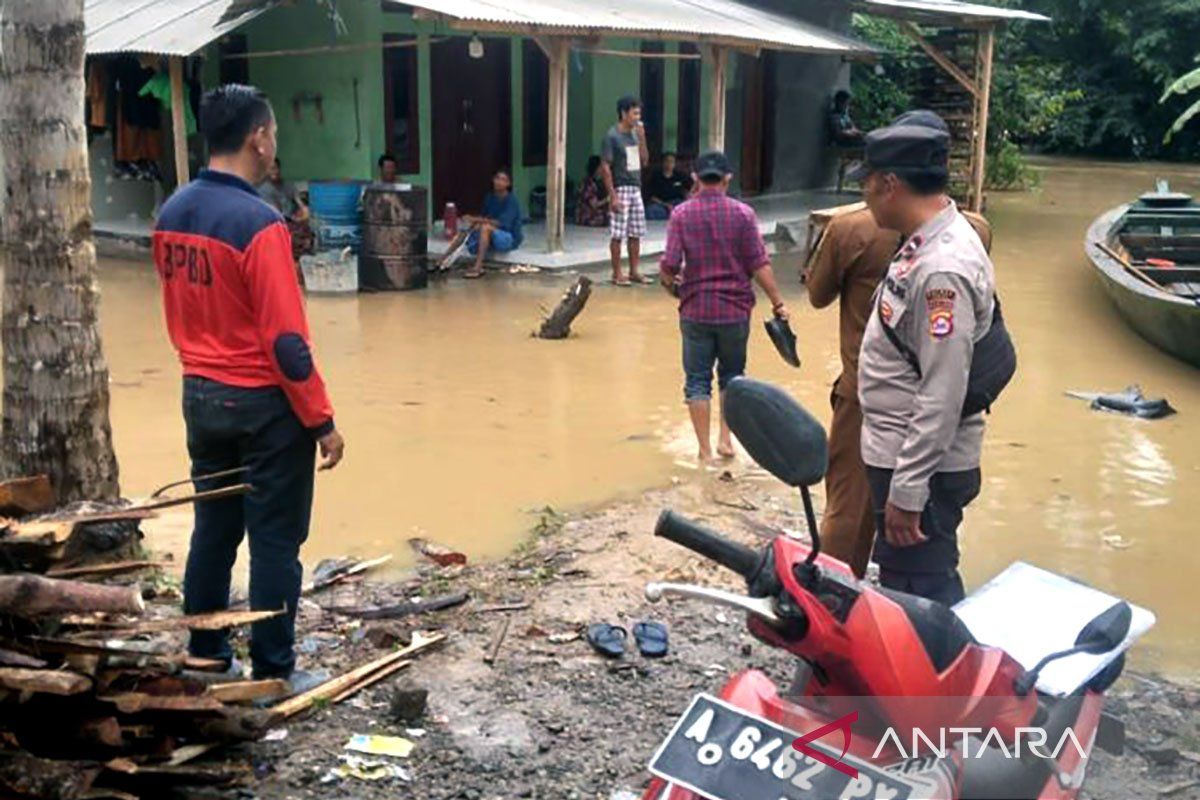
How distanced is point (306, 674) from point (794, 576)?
7.15 feet

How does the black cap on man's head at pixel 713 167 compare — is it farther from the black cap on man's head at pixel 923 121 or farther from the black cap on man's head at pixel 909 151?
the black cap on man's head at pixel 909 151

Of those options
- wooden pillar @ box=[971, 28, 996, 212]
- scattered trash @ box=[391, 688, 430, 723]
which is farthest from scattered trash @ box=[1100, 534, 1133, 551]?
wooden pillar @ box=[971, 28, 996, 212]

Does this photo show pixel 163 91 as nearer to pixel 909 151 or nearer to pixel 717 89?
pixel 717 89

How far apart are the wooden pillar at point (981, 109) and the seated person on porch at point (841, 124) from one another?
8.28 ft

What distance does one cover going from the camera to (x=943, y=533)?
3.57 m

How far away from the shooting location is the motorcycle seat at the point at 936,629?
2.35 m

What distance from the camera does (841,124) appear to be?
67.3 ft

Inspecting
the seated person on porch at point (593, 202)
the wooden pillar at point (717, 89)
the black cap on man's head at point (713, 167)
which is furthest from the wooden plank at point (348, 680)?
the seated person on porch at point (593, 202)

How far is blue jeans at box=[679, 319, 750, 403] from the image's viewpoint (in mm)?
6730

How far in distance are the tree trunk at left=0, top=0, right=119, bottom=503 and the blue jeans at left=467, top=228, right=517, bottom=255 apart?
8.75 meters

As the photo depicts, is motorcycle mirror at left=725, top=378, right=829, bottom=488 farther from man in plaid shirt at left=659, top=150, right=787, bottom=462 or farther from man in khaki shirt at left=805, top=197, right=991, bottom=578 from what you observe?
man in plaid shirt at left=659, top=150, right=787, bottom=462

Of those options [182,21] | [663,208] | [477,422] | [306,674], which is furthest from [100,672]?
[663,208]

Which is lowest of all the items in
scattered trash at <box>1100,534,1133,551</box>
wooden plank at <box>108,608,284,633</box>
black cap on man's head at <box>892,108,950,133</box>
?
scattered trash at <box>1100,534,1133,551</box>

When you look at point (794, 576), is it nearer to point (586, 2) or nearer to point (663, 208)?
point (586, 2)
